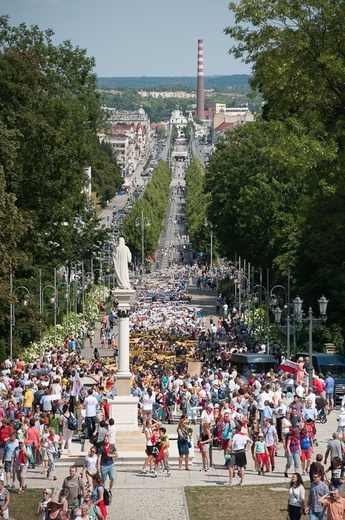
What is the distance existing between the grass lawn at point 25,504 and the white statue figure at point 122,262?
28.6 feet

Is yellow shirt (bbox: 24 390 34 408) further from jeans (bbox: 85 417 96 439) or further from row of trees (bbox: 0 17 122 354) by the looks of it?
row of trees (bbox: 0 17 122 354)

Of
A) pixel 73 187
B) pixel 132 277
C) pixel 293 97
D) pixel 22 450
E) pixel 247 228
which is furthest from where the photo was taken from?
pixel 132 277

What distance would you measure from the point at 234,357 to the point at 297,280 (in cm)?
1308

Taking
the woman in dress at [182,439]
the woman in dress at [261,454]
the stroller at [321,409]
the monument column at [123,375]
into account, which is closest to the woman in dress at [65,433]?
the monument column at [123,375]

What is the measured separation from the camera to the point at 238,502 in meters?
31.7

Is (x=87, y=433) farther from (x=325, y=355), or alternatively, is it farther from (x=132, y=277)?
(x=132, y=277)

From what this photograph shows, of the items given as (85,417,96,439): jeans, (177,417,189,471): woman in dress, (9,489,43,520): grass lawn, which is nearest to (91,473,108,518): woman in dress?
(9,489,43,520): grass lawn

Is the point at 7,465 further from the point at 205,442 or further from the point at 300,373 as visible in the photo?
the point at 300,373

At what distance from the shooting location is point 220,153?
91500 millimetres

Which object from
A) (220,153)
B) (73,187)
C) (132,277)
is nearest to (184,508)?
(73,187)

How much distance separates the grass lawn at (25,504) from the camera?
30781 mm

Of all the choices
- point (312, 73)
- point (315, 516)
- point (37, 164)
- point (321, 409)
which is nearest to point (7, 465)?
point (315, 516)

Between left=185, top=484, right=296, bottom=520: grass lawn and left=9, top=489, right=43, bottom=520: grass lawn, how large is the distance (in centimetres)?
320

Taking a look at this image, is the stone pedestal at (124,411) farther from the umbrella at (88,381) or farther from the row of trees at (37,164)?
the row of trees at (37,164)
